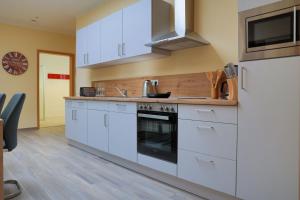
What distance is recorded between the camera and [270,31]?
1.60 metres

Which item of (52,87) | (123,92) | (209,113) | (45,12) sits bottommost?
(209,113)

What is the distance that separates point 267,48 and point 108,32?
8.22 feet

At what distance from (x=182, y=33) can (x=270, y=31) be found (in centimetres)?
105

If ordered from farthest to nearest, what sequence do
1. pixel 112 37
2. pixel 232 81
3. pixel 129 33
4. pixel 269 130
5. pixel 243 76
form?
pixel 112 37
pixel 129 33
pixel 232 81
pixel 243 76
pixel 269 130

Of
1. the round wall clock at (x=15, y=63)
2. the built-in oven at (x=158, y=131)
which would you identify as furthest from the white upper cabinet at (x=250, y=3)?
the round wall clock at (x=15, y=63)

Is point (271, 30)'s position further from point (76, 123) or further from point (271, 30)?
point (76, 123)

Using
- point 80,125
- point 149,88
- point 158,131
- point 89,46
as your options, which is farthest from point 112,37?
point 158,131

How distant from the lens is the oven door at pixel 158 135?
2203 mm

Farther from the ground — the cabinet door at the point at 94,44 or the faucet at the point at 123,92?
the cabinet door at the point at 94,44

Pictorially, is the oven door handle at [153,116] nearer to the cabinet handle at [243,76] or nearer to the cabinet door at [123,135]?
the cabinet door at [123,135]

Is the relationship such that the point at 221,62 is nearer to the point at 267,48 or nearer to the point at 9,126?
the point at 267,48

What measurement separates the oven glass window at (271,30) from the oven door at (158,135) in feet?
3.11

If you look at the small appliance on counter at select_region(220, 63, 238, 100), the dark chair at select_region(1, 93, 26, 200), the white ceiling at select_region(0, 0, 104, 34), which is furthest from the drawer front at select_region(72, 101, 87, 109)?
the small appliance on counter at select_region(220, 63, 238, 100)

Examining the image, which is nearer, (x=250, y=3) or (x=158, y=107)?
(x=250, y=3)
